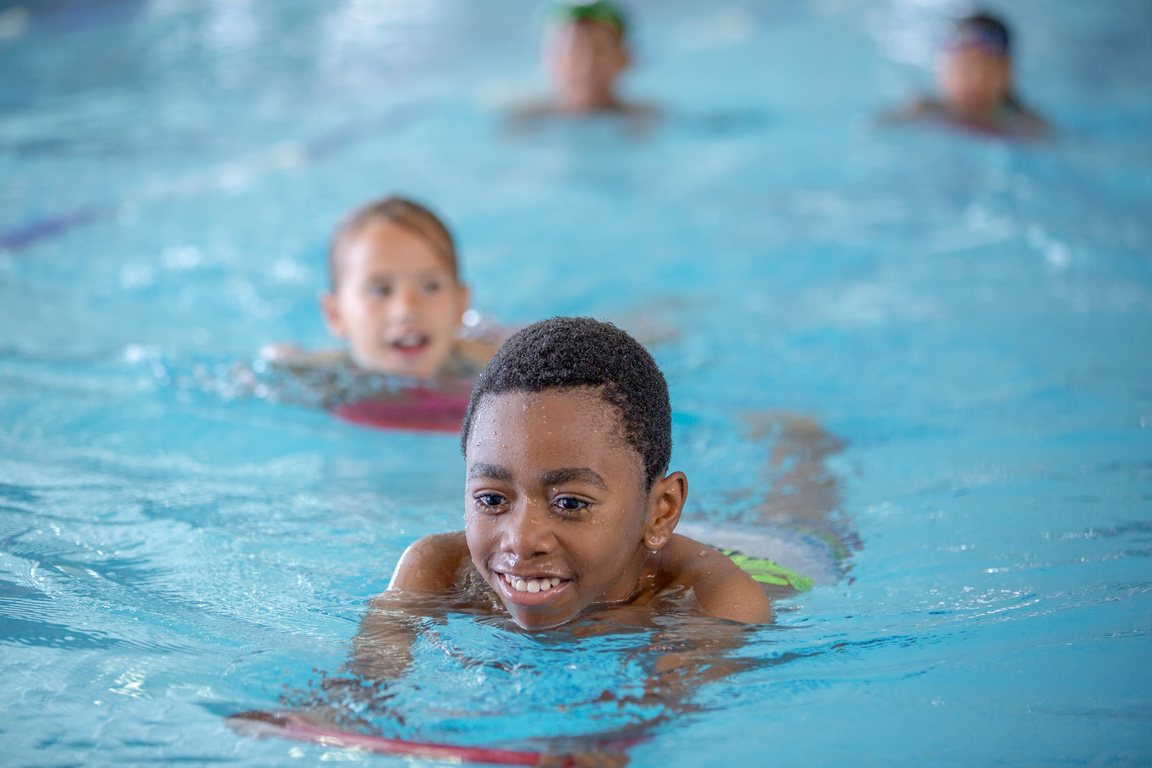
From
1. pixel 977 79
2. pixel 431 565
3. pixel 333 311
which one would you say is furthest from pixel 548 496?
pixel 977 79

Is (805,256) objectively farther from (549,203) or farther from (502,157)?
(502,157)

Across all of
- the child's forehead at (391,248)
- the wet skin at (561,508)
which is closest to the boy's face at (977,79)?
the child's forehead at (391,248)

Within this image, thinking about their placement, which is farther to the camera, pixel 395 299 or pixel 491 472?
pixel 395 299

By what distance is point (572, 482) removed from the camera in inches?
79.5

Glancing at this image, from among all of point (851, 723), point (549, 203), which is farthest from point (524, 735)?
point (549, 203)

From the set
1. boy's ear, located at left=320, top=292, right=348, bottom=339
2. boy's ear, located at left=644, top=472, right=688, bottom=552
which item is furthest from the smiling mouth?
boy's ear, located at left=320, top=292, right=348, bottom=339

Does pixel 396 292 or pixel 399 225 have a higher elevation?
pixel 399 225

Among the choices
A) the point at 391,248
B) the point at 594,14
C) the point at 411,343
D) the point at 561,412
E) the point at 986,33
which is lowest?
the point at 561,412

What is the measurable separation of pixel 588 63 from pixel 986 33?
2.58 m

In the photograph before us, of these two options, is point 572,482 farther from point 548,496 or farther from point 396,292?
point 396,292

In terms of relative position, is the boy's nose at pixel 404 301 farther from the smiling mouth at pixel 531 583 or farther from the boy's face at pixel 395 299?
the smiling mouth at pixel 531 583

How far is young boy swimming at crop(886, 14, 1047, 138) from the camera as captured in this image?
741cm

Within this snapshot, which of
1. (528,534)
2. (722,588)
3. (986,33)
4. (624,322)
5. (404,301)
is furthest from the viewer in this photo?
(986,33)

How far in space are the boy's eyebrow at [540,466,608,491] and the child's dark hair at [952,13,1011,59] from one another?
21.0 ft
